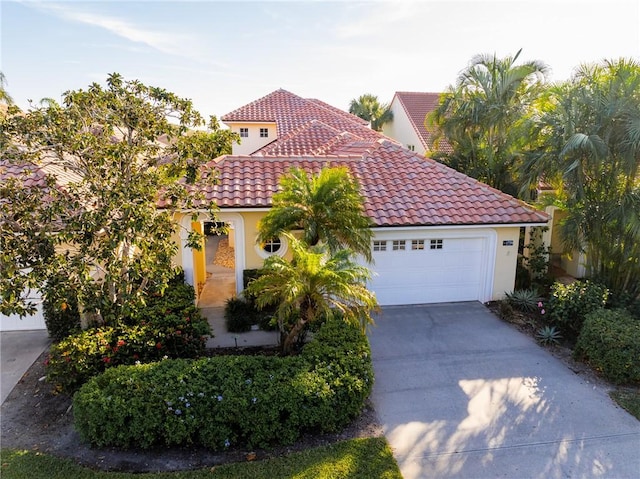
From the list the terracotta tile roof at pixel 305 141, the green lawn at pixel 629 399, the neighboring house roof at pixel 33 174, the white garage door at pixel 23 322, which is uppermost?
the terracotta tile roof at pixel 305 141

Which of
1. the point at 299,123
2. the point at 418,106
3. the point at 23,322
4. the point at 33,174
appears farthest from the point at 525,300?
the point at 418,106

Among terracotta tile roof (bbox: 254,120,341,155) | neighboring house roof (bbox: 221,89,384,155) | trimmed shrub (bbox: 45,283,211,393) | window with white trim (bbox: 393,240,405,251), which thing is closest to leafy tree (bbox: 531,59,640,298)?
window with white trim (bbox: 393,240,405,251)

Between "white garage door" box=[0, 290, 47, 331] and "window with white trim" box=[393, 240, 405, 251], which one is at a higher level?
"window with white trim" box=[393, 240, 405, 251]

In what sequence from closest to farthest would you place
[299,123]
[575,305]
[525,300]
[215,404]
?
[215,404]
[575,305]
[525,300]
[299,123]

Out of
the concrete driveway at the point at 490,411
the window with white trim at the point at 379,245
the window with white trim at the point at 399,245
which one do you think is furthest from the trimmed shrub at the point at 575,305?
the window with white trim at the point at 379,245

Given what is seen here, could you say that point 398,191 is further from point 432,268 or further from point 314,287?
point 314,287

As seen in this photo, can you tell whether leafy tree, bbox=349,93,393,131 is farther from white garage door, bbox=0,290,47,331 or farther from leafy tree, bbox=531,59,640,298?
white garage door, bbox=0,290,47,331

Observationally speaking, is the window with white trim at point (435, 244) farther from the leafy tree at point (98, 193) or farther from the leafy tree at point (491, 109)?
the leafy tree at point (98, 193)
